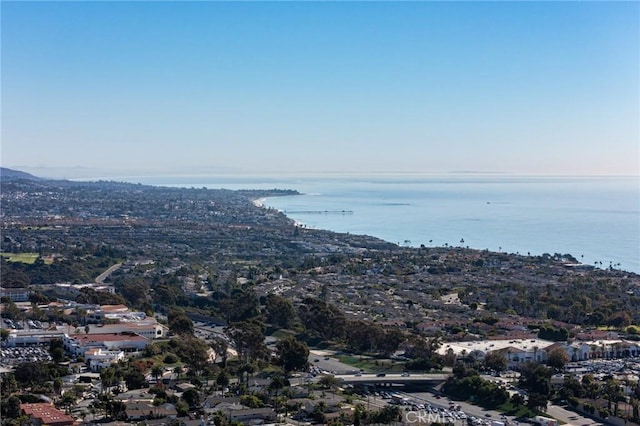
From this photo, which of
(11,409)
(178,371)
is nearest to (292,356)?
Answer: (178,371)

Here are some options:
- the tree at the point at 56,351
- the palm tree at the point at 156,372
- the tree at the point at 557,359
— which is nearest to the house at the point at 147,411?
the palm tree at the point at 156,372

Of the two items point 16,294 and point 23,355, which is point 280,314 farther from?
point 16,294

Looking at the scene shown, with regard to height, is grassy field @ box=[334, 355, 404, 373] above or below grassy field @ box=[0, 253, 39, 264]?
above

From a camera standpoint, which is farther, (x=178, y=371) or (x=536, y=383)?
(x=178, y=371)

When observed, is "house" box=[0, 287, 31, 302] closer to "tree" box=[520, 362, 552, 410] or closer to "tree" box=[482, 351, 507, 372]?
"tree" box=[482, 351, 507, 372]

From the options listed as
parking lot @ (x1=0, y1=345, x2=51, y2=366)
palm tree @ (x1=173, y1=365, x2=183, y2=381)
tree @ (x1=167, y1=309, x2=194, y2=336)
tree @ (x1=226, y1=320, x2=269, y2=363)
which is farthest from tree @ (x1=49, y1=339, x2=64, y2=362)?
tree @ (x1=226, y1=320, x2=269, y2=363)

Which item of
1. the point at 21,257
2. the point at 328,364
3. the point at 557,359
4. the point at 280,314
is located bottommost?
the point at 21,257
